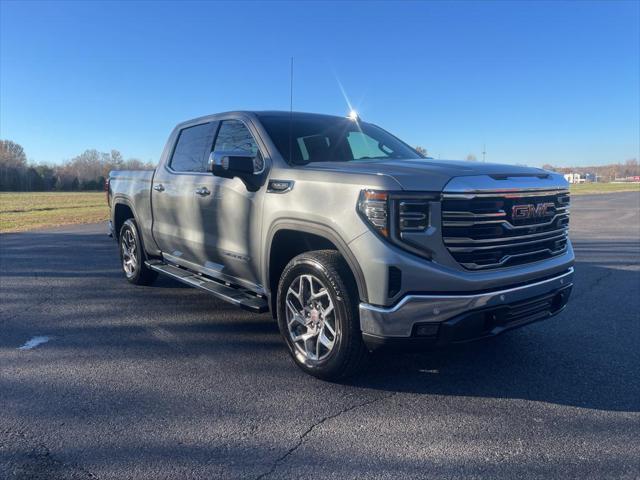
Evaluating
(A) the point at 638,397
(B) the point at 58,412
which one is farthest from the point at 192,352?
(A) the point at 638,397

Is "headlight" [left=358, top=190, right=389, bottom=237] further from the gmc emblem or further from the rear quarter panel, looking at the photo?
the rear quarter panel

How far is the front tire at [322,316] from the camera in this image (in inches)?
126

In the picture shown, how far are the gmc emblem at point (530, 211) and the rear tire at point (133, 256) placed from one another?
15.1 ft

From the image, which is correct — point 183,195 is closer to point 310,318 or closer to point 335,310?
point 310,318

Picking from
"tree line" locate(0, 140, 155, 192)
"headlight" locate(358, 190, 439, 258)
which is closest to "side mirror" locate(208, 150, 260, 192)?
"headlight" locate(358, 190, 439, 258)

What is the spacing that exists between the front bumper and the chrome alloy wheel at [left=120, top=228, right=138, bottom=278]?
4284mm

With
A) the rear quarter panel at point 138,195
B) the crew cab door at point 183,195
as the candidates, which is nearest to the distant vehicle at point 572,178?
the crew cab door at point 183,195

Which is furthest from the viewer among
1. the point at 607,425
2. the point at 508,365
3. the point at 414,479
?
the point at 508,365

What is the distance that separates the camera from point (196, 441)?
2.72 meters

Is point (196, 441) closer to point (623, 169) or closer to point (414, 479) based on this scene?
point (414, 479)

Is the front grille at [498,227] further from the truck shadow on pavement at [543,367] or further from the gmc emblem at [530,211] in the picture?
the truck shadow on pavement at [543,367]

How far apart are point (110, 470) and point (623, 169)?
7424 inches

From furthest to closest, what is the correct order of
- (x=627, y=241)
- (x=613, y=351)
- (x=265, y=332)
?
(x=627, y=241) < (x=265, y=332) < (x=613, y=351)

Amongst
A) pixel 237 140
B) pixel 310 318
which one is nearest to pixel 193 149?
pixel 237 140
